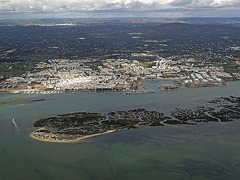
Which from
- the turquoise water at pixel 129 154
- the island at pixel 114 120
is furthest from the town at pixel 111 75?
the turquoise water at pixel 129 154

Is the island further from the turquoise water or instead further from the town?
the town

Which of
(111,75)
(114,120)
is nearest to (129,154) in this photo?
(114,120)

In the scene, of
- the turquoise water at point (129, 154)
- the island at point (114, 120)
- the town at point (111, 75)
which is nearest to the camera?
the turquoise water at point (129, 154)

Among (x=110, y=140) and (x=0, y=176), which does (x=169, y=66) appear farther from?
(x=0, y=176)

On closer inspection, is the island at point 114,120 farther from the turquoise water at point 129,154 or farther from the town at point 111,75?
the town at point 111,75

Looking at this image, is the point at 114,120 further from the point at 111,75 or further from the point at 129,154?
the point at 111,75

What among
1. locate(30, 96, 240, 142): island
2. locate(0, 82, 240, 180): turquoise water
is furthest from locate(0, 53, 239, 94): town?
locate(0, 82, 240, 180): turquoise water
